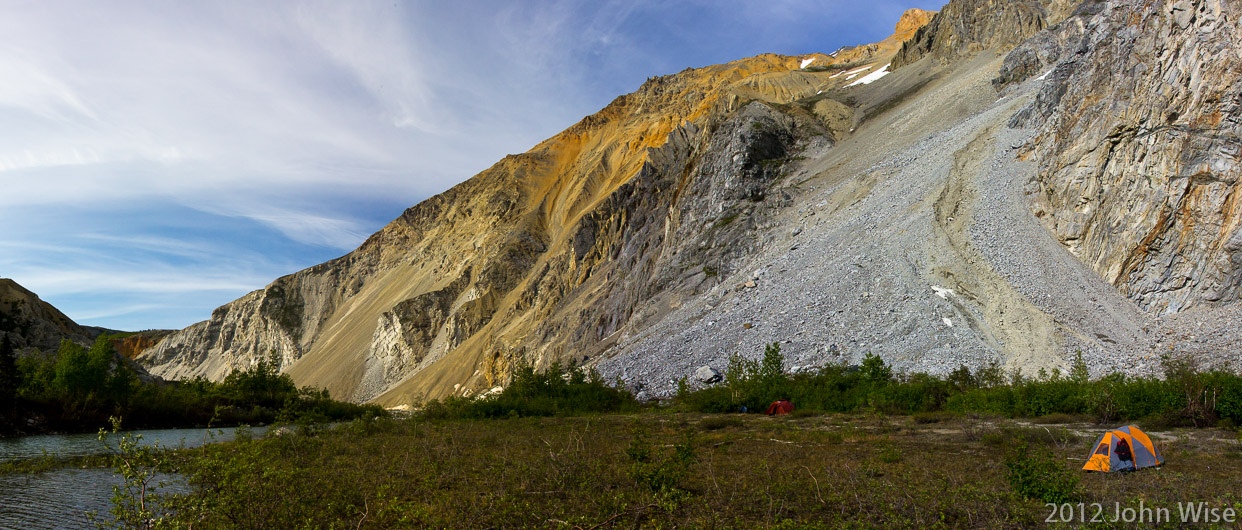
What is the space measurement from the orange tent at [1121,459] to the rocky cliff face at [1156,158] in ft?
67.3

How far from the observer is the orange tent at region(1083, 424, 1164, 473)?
36.4 feet

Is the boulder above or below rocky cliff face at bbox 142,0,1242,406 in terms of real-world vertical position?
below

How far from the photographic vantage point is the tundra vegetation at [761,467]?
7.95m

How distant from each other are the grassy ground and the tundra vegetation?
47mm

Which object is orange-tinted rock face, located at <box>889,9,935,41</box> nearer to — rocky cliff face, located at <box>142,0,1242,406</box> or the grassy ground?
rocky cliff face, located at <box>142,0,1242,406</box>

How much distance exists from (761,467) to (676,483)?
207 cm

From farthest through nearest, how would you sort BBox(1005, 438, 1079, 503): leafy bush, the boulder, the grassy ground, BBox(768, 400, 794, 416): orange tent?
the boulder, BBox(768, 400, 794, 416): orange tent, BBox(1005, 438, 1079, 503): leafy bush, the grassy ground

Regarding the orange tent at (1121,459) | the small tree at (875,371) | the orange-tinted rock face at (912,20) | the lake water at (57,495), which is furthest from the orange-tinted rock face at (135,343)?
the orange-tinted rock face at (912,20)

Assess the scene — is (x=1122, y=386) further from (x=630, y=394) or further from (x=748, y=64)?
(x=748, y=64)

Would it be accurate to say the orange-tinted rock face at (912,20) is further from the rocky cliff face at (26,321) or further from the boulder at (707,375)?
the rocky cliff face at (26,321)

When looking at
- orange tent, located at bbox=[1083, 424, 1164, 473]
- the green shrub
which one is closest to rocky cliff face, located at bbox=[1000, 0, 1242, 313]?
the green shrub

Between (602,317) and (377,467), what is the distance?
39.8 metres

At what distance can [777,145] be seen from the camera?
181 feet


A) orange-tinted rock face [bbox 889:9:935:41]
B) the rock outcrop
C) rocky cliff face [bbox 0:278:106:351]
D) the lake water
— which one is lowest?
the lake water
